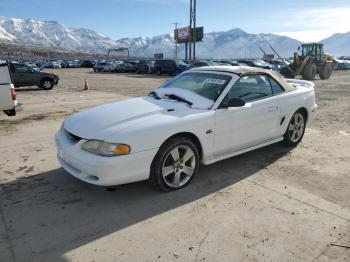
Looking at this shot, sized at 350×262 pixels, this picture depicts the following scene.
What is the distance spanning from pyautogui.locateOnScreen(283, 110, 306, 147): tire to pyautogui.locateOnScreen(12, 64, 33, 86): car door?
1540 cm

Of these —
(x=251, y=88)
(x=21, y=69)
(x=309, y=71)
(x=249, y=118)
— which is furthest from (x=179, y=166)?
(x=309, y=71)

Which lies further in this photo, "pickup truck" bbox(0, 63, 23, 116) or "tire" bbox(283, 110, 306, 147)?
"pickup truck" bbox(0, 63, 23, 116)

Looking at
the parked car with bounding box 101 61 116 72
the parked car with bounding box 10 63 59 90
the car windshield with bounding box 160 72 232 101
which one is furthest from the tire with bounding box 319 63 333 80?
the parked car with bounding box 101 61 116 72

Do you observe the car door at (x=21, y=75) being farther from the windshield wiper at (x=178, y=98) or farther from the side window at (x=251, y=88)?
the side window at (x=251, y=88)

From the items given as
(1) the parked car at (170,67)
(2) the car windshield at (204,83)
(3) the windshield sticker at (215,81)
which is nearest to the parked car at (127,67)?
(1) the parked car at (170,67)

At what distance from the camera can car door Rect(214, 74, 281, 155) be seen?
16.1ft

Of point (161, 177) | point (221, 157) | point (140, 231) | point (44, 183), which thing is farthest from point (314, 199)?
point (44, 183)

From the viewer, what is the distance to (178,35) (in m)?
68.4

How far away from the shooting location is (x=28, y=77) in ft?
60.0

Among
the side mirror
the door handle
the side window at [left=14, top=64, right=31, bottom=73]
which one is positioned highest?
the side mirror

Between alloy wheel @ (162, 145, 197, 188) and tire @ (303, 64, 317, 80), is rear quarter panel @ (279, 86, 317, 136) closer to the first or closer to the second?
alloy wheel @ (162, 145, 197, 188)

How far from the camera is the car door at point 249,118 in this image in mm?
4914

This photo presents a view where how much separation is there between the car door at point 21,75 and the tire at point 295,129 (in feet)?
50.5

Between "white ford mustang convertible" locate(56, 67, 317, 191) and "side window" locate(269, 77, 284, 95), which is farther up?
"side window" locate(269, 77, 284, 95)
